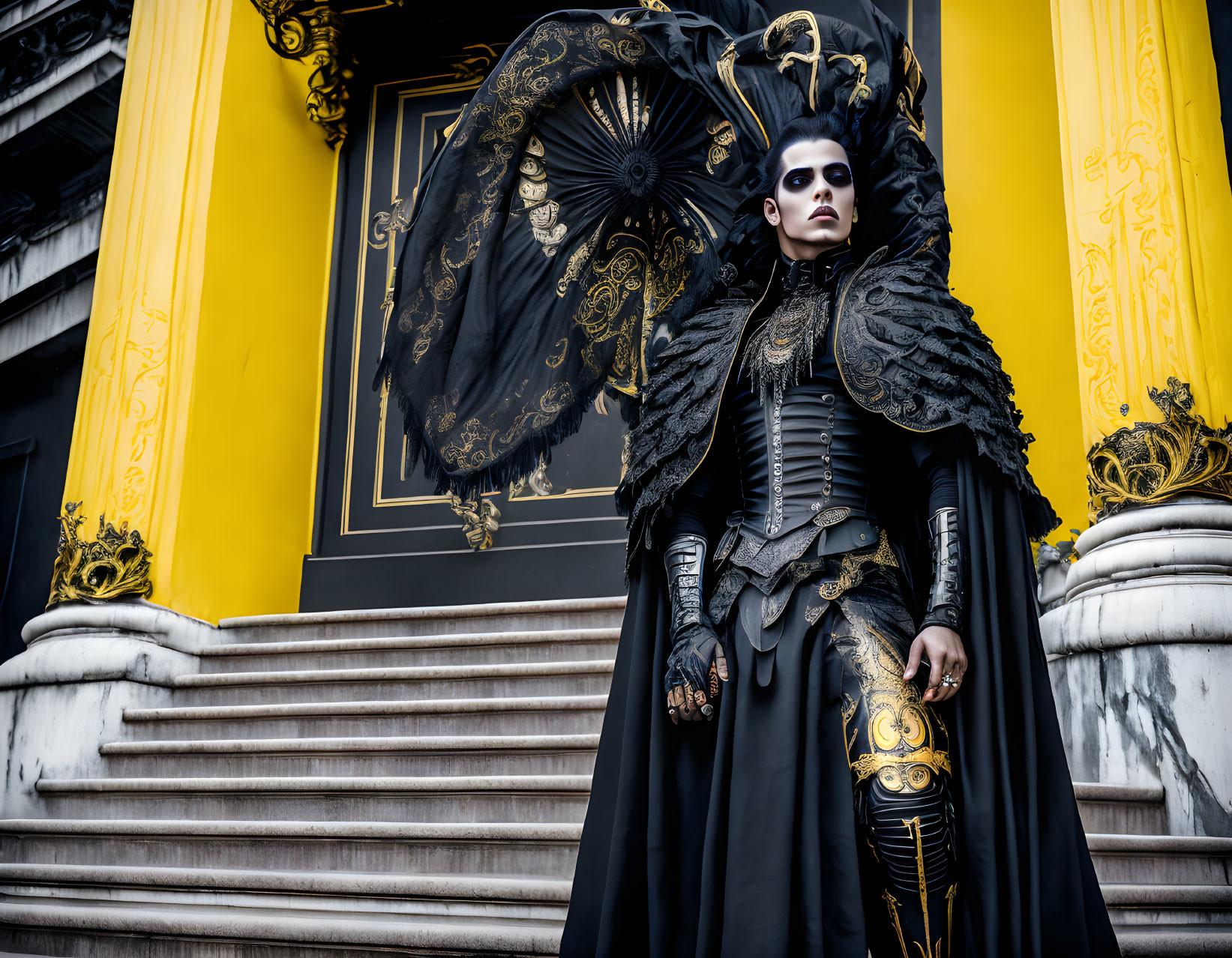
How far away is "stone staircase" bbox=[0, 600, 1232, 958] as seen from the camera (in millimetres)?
3369

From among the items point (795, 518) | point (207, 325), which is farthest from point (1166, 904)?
point (207, 325)

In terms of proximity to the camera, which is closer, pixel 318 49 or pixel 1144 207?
pixel 1144 207

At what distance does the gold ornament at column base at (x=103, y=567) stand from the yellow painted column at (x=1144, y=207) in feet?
14.8

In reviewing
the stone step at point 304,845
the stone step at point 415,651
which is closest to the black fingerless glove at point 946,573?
the stone step at point 304,845

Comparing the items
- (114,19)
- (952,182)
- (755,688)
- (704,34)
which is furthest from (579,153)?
(114,19)

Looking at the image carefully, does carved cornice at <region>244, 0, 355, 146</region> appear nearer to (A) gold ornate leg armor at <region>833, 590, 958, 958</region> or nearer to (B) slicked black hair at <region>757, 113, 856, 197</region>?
(B) slicked black hair at <region>757, 113, 856, 197</region>

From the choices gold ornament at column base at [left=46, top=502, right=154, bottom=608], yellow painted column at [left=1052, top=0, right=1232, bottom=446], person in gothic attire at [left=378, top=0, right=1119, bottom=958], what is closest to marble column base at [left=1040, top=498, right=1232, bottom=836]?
yellow painted column at [left=1052, top=0, right=1232, bottom=446]

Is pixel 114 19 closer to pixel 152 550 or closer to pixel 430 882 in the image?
pixel 152 550

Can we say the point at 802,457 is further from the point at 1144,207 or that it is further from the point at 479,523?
the point at 479,523

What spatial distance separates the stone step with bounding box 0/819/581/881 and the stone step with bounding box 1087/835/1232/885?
1.60 metres

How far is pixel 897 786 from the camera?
2.19 m

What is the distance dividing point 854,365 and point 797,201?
1.38 feet

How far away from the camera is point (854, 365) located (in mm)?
2514

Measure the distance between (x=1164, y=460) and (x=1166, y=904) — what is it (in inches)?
69.6
